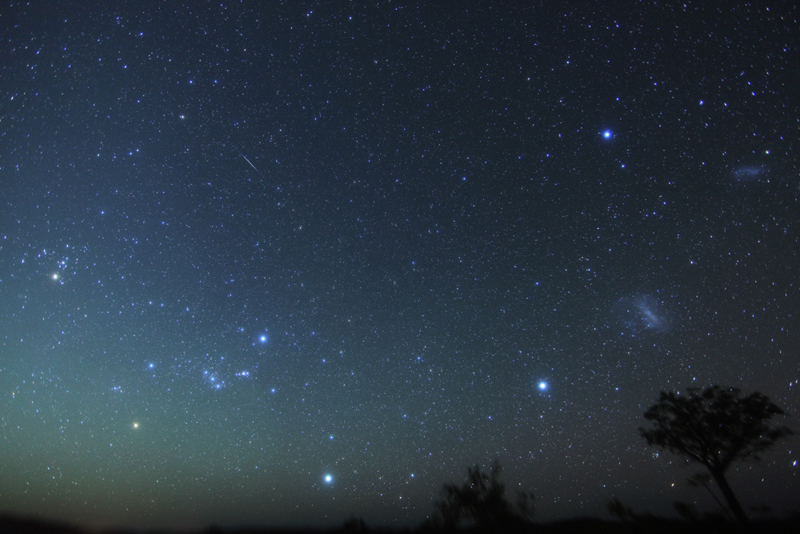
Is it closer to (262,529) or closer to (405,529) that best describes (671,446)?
(405,529)

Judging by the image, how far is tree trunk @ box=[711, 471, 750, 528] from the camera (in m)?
13.2

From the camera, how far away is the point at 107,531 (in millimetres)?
10516

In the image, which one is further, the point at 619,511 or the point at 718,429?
the point at 718,429

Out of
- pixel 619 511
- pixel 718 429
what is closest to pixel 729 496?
pixel 718 429

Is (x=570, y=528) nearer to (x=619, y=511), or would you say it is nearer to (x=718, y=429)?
(x=619, y=511)

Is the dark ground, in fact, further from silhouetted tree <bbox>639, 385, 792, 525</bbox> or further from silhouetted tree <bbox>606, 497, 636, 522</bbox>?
silhouetted tree <bbox>639, 385, 792, 525</bbox>

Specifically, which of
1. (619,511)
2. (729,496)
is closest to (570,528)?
(619,511)

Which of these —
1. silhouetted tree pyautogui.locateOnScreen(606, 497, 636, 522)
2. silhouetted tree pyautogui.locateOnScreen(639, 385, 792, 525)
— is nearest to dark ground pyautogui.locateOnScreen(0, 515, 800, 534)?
silhouetted tree pyautogui.locateOnScreen(606, 497, 636, 522)

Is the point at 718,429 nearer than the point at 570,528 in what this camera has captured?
No

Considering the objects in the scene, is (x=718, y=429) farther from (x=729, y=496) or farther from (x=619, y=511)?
(x=619, y=511)

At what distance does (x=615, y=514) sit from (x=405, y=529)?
542 cm

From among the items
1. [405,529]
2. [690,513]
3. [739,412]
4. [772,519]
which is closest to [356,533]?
[405,529]

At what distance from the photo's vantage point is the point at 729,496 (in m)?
15.8

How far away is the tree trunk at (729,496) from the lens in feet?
43.4
